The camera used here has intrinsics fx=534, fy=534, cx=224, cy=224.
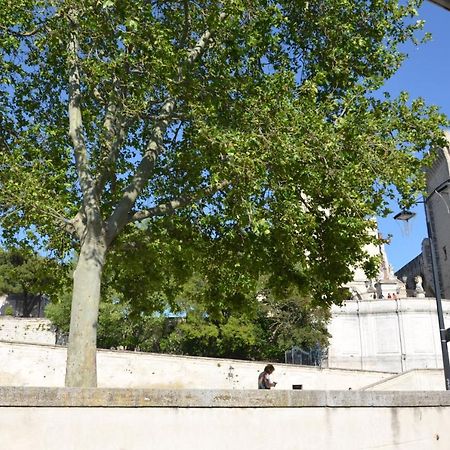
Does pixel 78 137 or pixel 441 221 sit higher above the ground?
pixel 441 221

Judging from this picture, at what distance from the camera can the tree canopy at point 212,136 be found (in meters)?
11.8

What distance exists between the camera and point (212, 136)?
37.9 ft

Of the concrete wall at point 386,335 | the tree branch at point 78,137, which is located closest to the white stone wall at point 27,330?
the concrete wall at point 386,335

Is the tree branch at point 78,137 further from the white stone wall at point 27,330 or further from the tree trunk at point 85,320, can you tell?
the white stone wall at point 27,330

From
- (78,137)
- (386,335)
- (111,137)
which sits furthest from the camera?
(386,335)

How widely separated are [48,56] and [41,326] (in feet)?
116

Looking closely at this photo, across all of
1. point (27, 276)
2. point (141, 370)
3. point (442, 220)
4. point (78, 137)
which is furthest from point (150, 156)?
point (442, 220)

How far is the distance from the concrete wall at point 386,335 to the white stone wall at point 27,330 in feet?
78.2

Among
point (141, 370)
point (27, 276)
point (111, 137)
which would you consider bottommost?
point (141, 370)

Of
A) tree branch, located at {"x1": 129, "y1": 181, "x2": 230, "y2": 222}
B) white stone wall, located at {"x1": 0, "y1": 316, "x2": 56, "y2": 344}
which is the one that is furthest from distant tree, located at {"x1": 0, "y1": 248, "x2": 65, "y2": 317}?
tree branch, located at {"x1": 129, "y1": 181, "x2": 230, "y2": 222}

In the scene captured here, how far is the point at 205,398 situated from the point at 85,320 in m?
4.32

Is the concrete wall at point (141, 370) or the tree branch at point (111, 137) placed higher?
the tree branch at point (111, 137)
